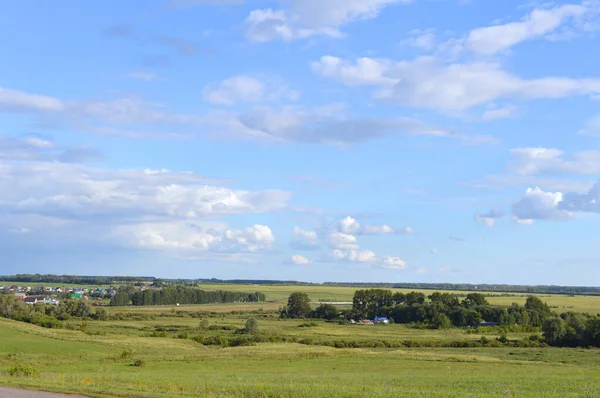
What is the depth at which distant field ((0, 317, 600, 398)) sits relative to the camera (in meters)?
27.0

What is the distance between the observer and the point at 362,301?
538 feet

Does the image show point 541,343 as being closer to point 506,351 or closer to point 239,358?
point 506,351

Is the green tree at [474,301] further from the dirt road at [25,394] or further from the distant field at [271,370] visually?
the dirt road at [25,394]

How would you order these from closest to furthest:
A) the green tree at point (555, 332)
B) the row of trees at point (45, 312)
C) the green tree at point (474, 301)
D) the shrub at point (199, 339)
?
1. the shrub at point (199, 339)
2. the green tree at point (555, 332)
3. the row of trees at point (45, 312)
4. the green tree at point (474, 301)

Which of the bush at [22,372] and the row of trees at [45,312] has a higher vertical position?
the bush at [22,372]

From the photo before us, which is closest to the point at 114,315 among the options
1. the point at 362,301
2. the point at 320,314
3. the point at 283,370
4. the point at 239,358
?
the point at 320,314

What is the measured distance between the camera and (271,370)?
48.2m

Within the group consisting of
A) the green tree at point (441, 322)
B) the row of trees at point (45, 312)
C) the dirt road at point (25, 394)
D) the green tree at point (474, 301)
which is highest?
the dirt road at point (25, 394)

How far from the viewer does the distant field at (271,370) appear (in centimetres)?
2705

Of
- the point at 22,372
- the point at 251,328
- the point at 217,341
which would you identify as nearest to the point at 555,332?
the point at 251,328

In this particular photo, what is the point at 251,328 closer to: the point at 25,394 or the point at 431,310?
the point at 431,310

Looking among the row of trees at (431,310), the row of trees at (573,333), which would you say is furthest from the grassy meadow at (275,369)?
the row of trees at (431,310)

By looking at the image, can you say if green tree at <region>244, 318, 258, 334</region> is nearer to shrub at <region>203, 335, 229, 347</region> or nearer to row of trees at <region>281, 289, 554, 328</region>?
shrub at <region>203, 335, 229, 347</region>

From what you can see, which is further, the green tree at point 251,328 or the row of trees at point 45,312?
the green tree at point 251,328
